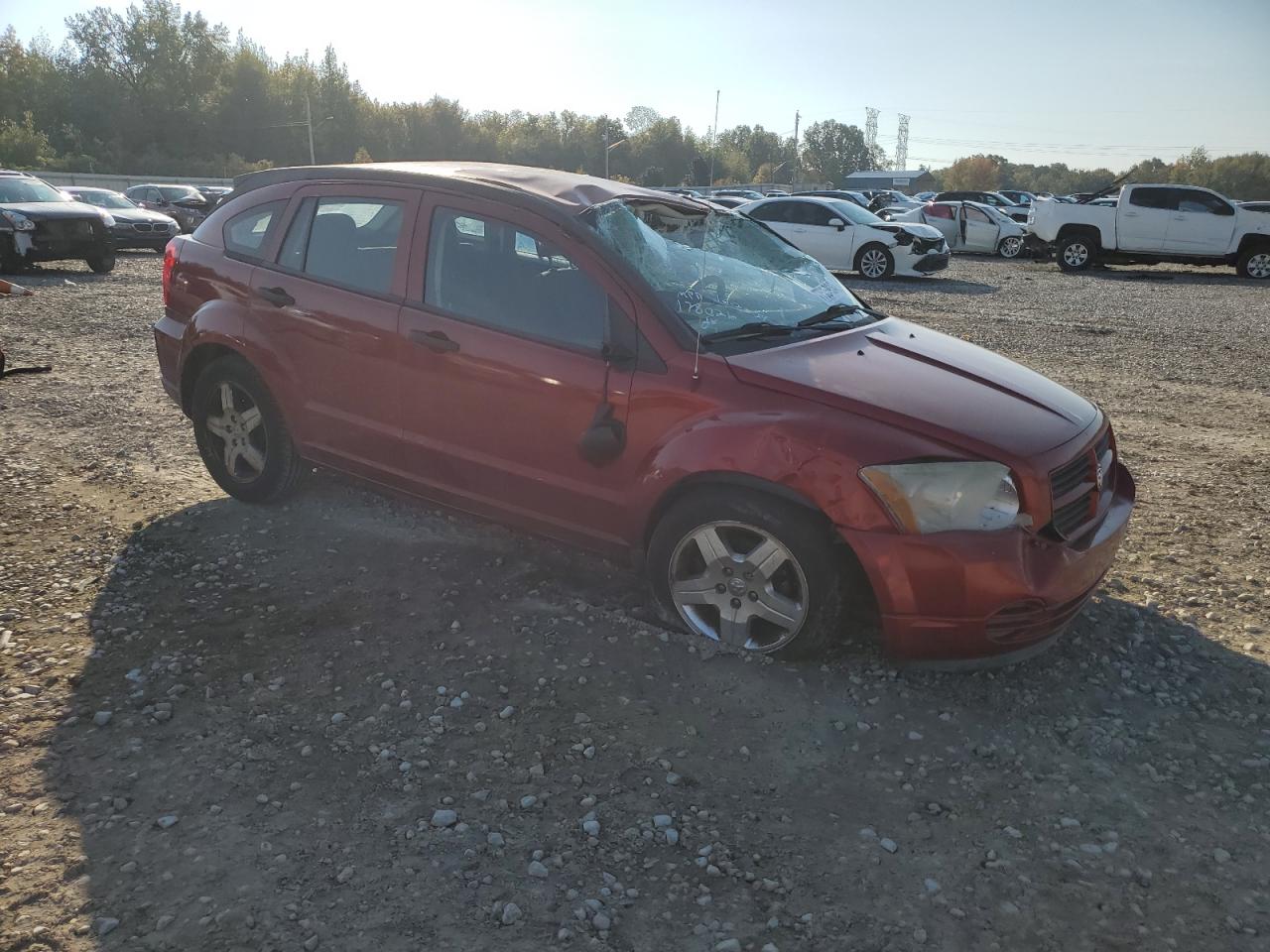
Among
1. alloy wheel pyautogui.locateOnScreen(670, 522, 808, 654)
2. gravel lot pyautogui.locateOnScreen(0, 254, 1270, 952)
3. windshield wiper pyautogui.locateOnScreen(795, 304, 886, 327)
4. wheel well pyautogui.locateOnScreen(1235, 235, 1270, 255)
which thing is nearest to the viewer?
gravel lot pyautogui.locateOnScreen(0, 254, 1270, 952)

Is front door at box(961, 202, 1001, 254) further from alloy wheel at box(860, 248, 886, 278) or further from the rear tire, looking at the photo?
the rear tire

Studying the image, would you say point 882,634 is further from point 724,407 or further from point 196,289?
point 196,289

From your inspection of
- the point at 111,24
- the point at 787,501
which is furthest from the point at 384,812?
the point at 111,24

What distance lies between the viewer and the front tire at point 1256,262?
19.8 metres

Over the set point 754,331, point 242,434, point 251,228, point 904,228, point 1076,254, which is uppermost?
point 904,228

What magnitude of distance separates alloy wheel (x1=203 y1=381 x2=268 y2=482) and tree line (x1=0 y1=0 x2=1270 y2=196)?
62242mm

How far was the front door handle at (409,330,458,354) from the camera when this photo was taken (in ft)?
13.5

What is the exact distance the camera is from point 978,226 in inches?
1002

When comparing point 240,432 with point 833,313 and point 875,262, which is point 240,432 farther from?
point 875,262

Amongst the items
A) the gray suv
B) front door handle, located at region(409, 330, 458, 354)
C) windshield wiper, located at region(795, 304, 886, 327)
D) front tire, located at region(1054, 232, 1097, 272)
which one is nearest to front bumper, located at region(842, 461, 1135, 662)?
windshield wiper, located at region(795, 304, 886, 327)

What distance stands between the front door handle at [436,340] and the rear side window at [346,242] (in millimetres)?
308

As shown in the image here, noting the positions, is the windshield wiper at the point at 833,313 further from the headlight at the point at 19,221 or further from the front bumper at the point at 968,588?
the headlight at the point at 19,221

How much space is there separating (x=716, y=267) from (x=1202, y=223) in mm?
19604

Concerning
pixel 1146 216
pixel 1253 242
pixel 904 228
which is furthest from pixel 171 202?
pixel 1253 242
